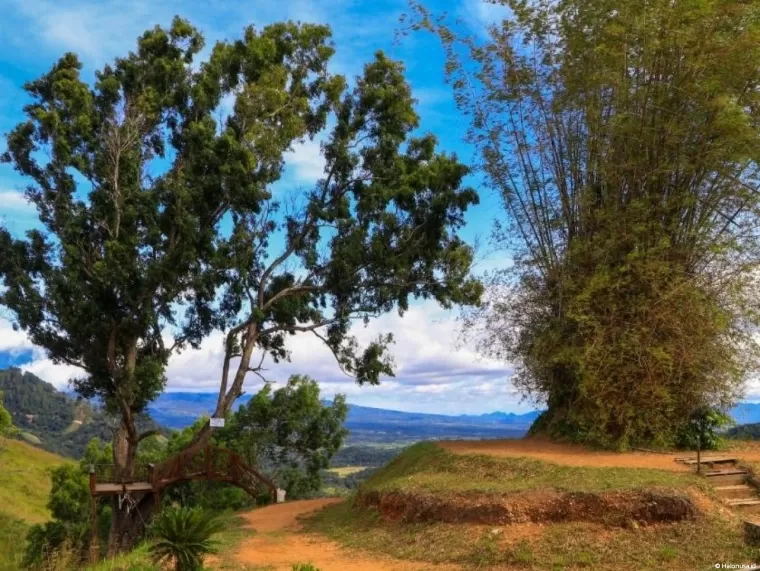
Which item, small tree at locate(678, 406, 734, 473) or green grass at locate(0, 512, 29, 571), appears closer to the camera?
small tree at locate(678, 406, 734, 473)

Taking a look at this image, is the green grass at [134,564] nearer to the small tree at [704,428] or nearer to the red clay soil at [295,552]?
the red clay soil at [295,552]

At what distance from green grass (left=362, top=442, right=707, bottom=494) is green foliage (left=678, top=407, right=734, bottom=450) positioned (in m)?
2.84

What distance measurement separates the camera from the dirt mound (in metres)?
8.97

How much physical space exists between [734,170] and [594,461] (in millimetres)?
6178

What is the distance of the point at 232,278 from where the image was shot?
1862cm

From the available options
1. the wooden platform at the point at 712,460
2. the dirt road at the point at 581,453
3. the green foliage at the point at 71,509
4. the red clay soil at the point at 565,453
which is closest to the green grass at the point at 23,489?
the green foliage at the point at 71,509

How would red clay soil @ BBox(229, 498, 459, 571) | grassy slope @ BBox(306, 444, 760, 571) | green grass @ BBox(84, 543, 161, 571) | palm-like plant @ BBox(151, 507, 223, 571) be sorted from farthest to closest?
red clay soil @ BBox(229, 498, 459, 571) < palm-like plant @ BBox(151, 507, 223, 571) < grassy slope @ BBox(306, 444, 760, 571) < green grass @ BBox(84, 543, 161, 571)

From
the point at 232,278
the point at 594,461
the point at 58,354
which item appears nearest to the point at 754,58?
the point at 594,461

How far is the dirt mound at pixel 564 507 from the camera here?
29.4 ft

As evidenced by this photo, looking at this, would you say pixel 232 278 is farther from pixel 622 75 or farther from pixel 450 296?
pixel 622 75

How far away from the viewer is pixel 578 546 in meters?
8.59

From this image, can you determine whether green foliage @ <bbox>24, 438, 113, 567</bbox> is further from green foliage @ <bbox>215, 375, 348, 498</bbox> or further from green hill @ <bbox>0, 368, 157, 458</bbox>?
green hill @ <bbox>0, 368, 157, 458</bbox>

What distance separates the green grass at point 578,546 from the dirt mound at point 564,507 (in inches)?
5.7

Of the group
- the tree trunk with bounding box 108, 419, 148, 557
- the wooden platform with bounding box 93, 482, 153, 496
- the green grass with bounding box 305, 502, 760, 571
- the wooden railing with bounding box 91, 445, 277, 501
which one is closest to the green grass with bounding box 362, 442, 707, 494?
the green grass with bounding box 305, 502, 760, 571
